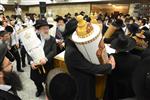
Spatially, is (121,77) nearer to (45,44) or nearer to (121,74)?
(121,74)

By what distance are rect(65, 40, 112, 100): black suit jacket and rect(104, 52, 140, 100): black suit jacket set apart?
10.6 inches

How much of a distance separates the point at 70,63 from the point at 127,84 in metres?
0.75

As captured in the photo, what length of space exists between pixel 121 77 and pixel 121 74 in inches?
1.5

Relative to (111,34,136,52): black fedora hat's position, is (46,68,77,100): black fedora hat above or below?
below

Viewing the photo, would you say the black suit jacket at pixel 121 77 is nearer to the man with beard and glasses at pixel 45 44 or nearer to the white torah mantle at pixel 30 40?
the white torah mantle at pixel 30 40

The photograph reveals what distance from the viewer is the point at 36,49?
3744mm

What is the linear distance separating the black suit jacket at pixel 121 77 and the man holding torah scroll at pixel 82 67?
0.71 ft

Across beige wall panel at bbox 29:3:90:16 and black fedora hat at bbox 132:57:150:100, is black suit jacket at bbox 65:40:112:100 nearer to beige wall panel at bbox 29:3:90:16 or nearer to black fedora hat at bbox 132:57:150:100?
black fedora hat at bbox 132:57:150:100

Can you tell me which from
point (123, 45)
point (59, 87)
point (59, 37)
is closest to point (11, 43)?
point (59, 37)

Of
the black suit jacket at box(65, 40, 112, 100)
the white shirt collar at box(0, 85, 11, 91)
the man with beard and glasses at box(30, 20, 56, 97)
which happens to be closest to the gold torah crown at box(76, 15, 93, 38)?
the black suit jacket at box(65, 40, 112, 100)

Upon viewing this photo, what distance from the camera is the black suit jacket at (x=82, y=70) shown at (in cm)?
277

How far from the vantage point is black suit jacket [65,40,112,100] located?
2.77 meters

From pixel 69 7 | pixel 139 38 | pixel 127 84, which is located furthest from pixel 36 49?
pixel 69 7

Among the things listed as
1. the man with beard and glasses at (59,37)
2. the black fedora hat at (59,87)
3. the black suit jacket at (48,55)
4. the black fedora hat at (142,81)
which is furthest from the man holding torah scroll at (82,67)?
the man with beard and glasses at (59,37)
